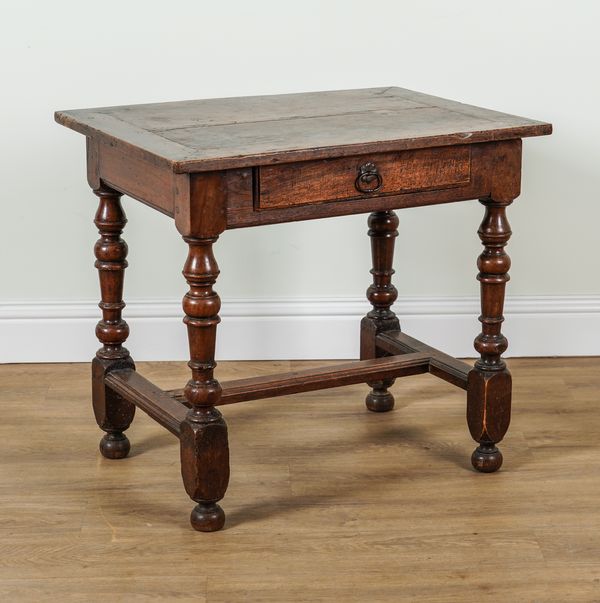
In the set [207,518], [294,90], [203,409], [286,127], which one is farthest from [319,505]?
[294,90]

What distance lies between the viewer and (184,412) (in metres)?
2.71

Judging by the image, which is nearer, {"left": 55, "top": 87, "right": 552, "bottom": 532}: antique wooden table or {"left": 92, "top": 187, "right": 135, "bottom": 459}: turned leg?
{"left": 55, "top": 87, "right": 552, "bottom": 532}: antique wooden table

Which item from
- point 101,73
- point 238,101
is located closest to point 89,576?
point 238,101

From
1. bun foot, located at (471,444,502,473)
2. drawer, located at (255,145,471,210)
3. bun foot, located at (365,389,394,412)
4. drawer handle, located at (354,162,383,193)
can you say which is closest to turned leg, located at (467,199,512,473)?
bun foot, located at (471,444,502,473)

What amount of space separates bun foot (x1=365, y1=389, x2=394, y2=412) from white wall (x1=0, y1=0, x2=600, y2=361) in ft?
1.44

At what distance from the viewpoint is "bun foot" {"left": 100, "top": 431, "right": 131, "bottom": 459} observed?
9.86 feet

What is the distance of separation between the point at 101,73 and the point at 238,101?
67 cm

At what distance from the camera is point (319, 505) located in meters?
2.74

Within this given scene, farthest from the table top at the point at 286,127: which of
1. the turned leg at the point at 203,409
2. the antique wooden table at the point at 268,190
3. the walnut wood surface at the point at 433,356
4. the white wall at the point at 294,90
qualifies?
the walnut wood surface at the point at 433,356

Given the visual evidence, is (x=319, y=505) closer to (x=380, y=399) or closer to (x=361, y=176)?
(x=380, y=399)

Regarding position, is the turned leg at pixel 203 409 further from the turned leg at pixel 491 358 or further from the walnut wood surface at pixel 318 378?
the turned leg at pixel 491 358

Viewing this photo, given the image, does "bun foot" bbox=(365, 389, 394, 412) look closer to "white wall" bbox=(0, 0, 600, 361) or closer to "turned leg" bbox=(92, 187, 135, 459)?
"white wall" bbox=(0, 0, 600, 361)

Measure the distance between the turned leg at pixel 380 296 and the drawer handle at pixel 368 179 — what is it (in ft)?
1.92

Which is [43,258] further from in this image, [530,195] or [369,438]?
[530,195]
